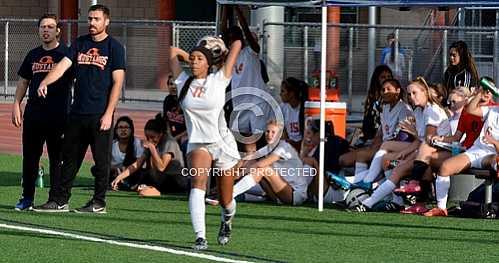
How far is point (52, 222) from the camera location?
1288 cm

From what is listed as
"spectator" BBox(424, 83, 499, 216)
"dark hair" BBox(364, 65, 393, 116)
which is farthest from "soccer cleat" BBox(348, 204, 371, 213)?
"dark hair" BBox(364, 65, 393, 116)

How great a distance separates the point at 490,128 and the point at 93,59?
4.09 meters

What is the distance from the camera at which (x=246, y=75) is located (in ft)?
52.7

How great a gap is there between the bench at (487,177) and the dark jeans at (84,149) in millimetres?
3691

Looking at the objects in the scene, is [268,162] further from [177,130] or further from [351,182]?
[177,130]

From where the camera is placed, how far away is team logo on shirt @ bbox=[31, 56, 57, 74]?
13.8 m

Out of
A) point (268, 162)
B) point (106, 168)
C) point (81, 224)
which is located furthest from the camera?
point (268, 162)

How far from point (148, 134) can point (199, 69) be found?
4.91 metres

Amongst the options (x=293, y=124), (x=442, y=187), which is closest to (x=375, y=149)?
(x=293, y=124)

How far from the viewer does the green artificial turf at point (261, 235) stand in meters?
10.8

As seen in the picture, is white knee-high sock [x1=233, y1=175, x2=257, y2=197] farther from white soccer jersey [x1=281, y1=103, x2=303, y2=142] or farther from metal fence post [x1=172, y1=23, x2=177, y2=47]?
metal fence post [x1=172, y1=23, x2=177, y2=47]

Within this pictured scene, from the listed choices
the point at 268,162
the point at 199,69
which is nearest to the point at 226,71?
the point at 199,69

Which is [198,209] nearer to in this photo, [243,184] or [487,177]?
[243,184]

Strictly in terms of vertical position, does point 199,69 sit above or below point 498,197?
above
